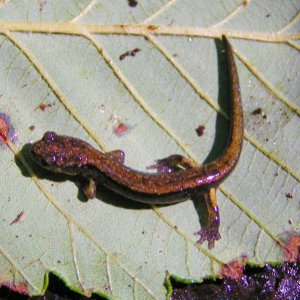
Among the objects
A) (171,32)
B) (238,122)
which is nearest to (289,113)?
(238,122)

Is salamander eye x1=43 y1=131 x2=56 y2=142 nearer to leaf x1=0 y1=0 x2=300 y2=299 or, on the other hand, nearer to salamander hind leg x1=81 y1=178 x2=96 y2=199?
leaf x1=0 y1=0 x2=300 y2=299

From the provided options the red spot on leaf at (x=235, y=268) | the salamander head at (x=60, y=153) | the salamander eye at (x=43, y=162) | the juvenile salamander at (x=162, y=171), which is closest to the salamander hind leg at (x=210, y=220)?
the juvenile salamander at (x=162, y=171)

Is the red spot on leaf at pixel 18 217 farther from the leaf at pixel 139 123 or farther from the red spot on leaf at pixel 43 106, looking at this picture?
the red spot on leaf at pixel 43 106

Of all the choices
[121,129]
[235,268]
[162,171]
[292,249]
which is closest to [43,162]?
[121,129]

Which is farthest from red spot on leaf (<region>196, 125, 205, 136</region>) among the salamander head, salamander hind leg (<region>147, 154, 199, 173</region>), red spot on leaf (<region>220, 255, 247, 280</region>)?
red spot on leaf (<region>220, 255, 247, 280</region>)

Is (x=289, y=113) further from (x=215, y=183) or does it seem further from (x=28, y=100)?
(x=28, y=100)

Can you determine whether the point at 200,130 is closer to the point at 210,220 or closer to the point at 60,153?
the point at 210,220
